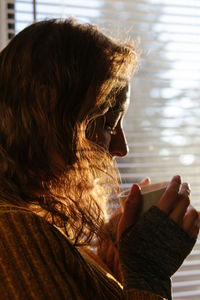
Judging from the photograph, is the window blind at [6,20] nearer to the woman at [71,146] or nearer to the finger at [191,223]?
the woman at [71,146]

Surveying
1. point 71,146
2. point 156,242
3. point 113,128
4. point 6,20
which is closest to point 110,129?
point 113,128

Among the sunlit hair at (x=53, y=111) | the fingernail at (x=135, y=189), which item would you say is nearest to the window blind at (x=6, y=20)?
the sunlit hair at (x=53, y=111)

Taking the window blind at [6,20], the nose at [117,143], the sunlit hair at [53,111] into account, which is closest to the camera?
the sunlit hair at [53,111]

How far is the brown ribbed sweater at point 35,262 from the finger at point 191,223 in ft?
0.76

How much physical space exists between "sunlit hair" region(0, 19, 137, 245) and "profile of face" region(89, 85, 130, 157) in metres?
0.03

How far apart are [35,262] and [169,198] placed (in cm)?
29

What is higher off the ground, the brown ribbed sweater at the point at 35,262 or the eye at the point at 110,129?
the eye at the point at 110,129

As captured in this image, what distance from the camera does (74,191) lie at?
768 millimetres

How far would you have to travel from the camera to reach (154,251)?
0.71 metres

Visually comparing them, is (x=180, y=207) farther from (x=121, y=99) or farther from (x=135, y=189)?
(x=121, y=99)

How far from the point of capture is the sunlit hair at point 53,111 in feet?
2.29

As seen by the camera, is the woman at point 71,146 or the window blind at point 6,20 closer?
the woman at point 71,146

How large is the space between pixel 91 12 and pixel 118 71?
2.57 ft

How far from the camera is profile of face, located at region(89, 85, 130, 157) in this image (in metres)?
0.77
